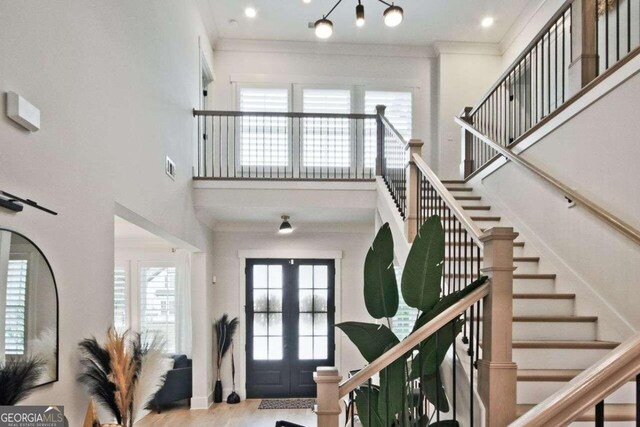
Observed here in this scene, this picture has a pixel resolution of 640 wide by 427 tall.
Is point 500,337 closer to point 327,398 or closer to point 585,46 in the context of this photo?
point 327,398

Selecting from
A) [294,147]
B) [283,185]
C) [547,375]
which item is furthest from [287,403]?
[547,375]

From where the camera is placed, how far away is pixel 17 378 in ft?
6.20

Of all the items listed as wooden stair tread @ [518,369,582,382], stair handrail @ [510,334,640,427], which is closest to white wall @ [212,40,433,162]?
wooden stair tread @ [518,369,582,382]

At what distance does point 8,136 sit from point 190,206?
3.89m

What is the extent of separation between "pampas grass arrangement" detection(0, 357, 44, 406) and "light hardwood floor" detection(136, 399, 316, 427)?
454cm

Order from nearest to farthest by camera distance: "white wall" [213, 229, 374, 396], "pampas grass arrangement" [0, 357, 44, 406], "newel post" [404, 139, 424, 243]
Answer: "pampas grass arrangement" [0, 357, 44, 406] < "newel post" [404, 139, 424, 243] < "white wall" [213, 229, 374, 396]

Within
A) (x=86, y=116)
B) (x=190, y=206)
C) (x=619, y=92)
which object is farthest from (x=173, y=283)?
(x=619, y=92)

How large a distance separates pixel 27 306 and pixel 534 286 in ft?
11.5

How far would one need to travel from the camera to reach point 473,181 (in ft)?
19.4

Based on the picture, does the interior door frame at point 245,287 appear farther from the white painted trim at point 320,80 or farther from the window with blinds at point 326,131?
the white painted trim at point 320,80

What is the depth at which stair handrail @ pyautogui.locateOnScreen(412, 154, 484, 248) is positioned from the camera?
285 cm

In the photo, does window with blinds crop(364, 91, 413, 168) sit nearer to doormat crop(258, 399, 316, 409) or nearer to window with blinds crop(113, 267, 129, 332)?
doormat crop(258, 399, 316, 409)

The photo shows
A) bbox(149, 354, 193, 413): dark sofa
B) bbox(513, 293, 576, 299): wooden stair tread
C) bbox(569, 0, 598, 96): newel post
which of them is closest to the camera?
bbox(513, 293, 576, 299): wooden stair tread

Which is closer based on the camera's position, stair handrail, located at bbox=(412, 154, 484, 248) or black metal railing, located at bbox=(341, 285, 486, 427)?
black metal railing, located at bbox=(341, 285, 486, 427)
